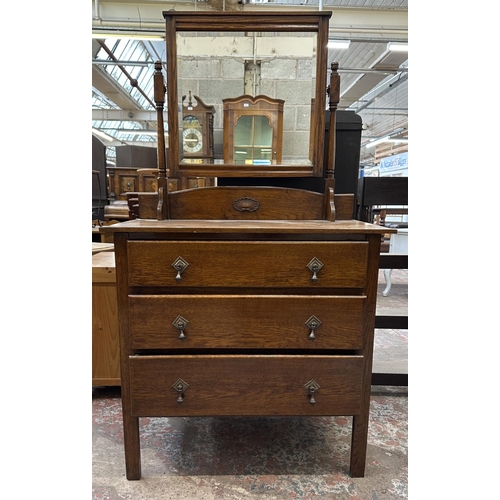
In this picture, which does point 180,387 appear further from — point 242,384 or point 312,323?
point 312,323

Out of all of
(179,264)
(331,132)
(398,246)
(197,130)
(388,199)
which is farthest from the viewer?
(398,246)

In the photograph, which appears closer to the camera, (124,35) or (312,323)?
(312,323)

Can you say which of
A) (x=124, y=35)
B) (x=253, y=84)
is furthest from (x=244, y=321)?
(x=124, y=35)

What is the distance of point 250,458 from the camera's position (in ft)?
4.36

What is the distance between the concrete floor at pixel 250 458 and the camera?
1.19 metres

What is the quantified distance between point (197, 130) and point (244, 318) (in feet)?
2.90

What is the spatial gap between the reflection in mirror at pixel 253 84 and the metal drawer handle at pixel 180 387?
0.96m

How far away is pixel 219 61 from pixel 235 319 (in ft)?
3.81

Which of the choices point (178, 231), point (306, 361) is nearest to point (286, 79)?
point (178, 231)

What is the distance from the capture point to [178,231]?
108cm

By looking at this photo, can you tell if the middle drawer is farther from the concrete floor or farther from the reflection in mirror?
the reflection in mirror

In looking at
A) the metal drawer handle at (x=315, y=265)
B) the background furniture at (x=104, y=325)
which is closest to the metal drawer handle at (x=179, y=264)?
the metal drawer handle at (x=315, y=265)

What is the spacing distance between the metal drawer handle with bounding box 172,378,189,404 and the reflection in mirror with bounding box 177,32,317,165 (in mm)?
958

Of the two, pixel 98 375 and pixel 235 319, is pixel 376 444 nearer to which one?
pixel 235 319
